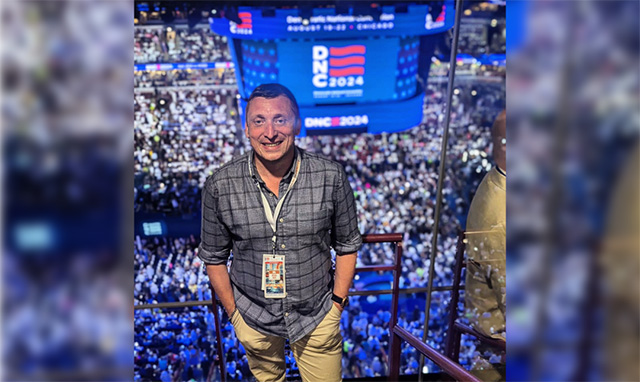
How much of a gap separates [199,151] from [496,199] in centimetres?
194

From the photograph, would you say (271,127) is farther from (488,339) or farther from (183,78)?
(183,78)

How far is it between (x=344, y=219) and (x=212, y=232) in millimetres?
500

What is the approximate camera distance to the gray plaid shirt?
1959mm

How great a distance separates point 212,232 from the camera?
204cm

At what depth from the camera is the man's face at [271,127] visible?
77.0 inches

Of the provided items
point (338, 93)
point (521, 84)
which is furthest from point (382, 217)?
point (521, 84)

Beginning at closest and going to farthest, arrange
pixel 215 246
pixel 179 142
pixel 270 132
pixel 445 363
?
pixel 445 363 → pixel 270 132 → pixel 215 246 → pixel 179 142

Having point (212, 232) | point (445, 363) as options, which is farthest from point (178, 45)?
point (445, 363)

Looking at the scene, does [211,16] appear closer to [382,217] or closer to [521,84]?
[382,217]

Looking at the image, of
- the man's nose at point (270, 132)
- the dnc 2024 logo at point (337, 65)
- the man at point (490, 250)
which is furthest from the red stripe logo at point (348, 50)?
the man's nose at point (270, 132)

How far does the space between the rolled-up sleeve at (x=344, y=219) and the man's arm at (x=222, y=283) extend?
17.5 inches

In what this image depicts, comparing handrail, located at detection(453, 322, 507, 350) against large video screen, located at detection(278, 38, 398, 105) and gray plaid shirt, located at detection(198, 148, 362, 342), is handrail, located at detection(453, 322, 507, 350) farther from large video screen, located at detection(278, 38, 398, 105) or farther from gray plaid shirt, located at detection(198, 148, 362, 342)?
large video screen, located at detection(278, 38, 398, 105)

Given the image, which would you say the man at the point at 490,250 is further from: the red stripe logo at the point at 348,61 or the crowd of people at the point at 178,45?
the crowd of people at the point at 178,45

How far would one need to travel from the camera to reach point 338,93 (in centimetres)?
362
